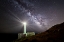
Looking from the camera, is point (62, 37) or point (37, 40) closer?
point (62, 37)

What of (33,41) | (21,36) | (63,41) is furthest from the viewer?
(21,36)

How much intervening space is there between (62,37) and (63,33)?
7.50 feet

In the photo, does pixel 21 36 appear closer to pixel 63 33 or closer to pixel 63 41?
pixel 63 33

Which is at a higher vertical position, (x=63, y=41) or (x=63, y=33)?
(x=63, y=33)

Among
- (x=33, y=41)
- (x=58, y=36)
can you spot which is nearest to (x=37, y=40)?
(x=33, y=41)

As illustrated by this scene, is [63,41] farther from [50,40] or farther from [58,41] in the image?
[50,40]

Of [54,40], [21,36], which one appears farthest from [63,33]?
[21,36]

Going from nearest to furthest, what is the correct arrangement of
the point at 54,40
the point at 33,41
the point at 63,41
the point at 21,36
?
the point at 63,41, the point at 54,40, the point at 33,41, the point at 21,36

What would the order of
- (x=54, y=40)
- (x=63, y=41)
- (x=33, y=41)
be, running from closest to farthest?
(x=63, y=41) → (x=54, y=40) → (x=33, y=41)

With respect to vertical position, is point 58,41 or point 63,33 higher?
point 63,33

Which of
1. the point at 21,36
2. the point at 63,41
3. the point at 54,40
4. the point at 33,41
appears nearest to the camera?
the point at 63,41

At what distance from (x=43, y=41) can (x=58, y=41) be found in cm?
418

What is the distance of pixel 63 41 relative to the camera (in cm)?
2634

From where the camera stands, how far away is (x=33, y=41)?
30.9 meters
